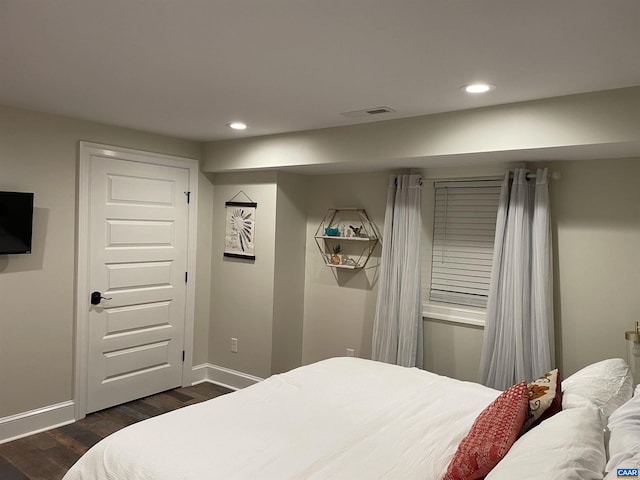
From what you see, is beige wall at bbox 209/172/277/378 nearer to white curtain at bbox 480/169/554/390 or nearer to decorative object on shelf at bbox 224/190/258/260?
decorative object on shelf at bbox 224/190/258/260

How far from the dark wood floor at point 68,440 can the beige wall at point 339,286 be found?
1188mm

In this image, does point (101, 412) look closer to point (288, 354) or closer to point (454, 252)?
point (288, 354)

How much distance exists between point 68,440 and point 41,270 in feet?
4.19

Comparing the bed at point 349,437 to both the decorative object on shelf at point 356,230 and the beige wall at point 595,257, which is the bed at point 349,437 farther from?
the decorative object on shelf at point 356,230

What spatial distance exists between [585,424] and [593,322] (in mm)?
1859

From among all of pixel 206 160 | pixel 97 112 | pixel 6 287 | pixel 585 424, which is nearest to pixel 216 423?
pixel 585 424

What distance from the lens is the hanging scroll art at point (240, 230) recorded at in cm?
463

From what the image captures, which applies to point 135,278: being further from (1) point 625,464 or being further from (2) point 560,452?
(1) point 625,464

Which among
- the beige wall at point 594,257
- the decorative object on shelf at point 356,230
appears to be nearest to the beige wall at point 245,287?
the decorative object on shelf at point 356,230

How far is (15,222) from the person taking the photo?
134 inches

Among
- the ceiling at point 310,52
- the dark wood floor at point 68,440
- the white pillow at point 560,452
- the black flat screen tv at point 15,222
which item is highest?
the ceiling at point 310,52

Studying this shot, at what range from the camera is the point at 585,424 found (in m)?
1.69

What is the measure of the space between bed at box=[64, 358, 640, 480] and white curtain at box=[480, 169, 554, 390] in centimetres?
82

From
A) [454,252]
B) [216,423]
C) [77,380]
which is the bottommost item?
[77,380]
